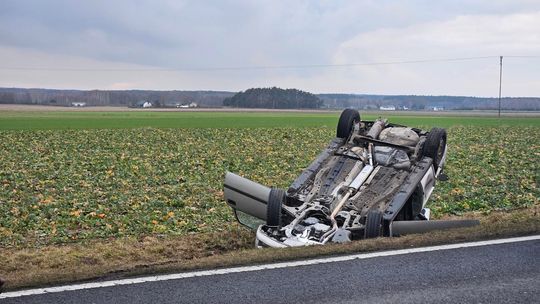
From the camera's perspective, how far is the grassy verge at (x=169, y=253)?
6.12 metres

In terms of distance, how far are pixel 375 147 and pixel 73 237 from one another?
4.68m

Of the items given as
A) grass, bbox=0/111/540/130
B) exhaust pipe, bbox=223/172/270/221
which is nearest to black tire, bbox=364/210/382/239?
exhaust pipe, bbox=223/172/270/221

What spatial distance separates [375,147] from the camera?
9305 millimetres

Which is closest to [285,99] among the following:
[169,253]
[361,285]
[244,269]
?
[169,253]

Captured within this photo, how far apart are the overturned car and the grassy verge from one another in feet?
1.31

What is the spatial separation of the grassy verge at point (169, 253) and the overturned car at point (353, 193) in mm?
399

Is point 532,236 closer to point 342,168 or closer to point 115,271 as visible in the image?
point 342,168

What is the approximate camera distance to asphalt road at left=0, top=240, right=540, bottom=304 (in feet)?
17.1

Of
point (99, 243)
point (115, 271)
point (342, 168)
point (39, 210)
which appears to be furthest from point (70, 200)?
point (115, 271)

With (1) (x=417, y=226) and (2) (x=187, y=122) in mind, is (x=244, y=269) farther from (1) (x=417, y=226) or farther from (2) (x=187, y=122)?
(2) (x=187, y=122)

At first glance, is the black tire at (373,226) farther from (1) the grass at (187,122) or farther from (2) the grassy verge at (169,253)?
(1) the grass at (187,122)

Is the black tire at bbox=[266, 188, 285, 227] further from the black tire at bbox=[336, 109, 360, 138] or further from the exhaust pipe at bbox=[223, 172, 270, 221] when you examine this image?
the black tire at bbox=[336, 109, 360, 138]

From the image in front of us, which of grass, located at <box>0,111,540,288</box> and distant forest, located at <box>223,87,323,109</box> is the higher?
distant forest, located at <box>223,87,323,109</box>

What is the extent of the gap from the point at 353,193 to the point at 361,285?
290 centimetres
